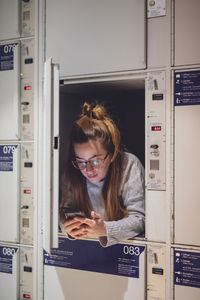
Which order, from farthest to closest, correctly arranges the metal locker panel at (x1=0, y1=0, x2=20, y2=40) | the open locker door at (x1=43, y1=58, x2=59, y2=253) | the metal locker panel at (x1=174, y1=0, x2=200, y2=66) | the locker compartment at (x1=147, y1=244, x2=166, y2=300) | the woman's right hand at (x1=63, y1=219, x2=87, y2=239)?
the metal locker panel at (x1=0, y1=0, x2=20, y2=40), the woman's right hand at (x1=63, y1=219, x2=87, y2=239), the locker compartment at (x1=147, y1=244, x2=166, y2=300), the metal locker panel at (x1=174, y1=0, x2=200, y2=66), the open locker door at (x1=43, y1=58, x2=59, y2=253)

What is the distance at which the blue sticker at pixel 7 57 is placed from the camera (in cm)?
267

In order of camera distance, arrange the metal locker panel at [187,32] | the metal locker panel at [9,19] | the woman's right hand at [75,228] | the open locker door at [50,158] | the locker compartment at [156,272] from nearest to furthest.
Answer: the open locker door at [50,158] < the metal locker panel at [187,32] < the locker compartment at [156,272] < the woman's right hand at [75,228] < the metal locker panel at [9,19]

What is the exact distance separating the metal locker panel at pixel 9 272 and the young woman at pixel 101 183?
593 millimetres

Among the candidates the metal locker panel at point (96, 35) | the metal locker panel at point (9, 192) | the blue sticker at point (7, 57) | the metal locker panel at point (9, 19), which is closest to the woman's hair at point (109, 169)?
the metal locker panel at point (96, 35)

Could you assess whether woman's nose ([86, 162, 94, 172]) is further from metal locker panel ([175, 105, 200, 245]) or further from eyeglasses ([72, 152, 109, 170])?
metal locker panel ([175, 105, 200, 245])

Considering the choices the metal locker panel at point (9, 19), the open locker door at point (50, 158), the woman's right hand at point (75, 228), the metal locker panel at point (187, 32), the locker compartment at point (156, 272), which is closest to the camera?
the open locker door at point (50, 158)

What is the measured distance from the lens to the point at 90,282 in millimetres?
2418

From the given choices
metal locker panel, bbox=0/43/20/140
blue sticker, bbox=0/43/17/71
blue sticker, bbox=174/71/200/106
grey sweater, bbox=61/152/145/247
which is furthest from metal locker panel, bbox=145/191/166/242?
blue sticker, bbox=0/43/17/71

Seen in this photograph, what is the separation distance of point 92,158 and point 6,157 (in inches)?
29.4

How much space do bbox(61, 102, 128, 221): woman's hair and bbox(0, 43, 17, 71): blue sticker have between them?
28.6 inches

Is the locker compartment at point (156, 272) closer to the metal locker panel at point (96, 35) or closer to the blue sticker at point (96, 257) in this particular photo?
the blue sticker at point (96, 257)

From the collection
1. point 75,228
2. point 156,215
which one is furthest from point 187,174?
point 75,228

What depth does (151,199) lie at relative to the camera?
225 cm

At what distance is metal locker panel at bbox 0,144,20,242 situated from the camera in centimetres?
264
